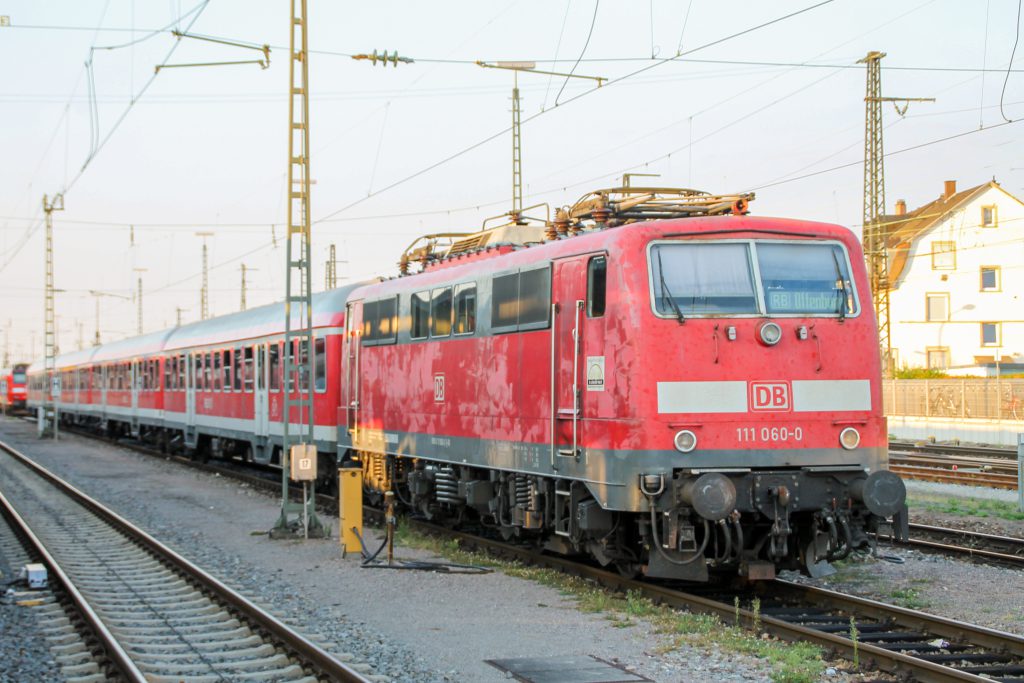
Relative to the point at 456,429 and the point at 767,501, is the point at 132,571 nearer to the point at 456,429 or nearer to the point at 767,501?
the point at 456,429

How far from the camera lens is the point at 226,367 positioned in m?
28.7

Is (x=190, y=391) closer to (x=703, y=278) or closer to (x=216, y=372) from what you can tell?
(x=216, y=372)

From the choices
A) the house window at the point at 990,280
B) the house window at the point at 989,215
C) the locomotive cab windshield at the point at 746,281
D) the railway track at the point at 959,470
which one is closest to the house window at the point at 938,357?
the house window at the point at 990,280

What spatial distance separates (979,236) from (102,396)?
40.3m

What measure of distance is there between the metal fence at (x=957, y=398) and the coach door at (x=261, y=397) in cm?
2061

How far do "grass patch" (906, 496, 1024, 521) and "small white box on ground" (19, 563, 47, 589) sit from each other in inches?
502

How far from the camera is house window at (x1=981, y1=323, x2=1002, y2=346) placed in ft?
177

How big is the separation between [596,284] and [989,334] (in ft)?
157

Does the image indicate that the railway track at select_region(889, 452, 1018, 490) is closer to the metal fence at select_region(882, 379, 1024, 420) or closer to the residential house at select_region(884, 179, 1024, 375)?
the metal fence at select_region(882, 379, 1024, 420)

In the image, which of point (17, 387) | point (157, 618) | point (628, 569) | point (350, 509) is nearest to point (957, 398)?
point (350, 509)

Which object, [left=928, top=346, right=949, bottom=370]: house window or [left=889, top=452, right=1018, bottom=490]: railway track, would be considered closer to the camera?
[left=889, top=452, right=1018, bottom=490]: railway track

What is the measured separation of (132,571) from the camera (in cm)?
1407

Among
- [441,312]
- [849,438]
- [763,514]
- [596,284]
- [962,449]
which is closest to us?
[763,514]

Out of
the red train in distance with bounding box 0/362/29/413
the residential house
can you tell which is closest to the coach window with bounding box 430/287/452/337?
the residential house
